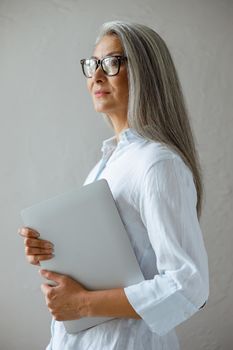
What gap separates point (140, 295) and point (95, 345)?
0.55ft

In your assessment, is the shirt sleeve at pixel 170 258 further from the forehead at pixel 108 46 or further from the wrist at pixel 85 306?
the forehead at pixel 108 46

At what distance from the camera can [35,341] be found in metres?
2.09

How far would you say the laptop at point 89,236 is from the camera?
39.4 inches

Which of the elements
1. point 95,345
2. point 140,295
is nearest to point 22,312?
point 95,345

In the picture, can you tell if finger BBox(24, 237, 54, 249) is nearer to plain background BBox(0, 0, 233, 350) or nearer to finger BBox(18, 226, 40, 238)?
finger BBox(18, 226, 40, 238)

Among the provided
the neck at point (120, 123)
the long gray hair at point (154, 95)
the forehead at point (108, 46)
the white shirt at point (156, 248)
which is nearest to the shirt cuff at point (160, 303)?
the white shirt at point (156, 248)

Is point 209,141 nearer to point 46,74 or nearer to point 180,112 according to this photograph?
point 46,74

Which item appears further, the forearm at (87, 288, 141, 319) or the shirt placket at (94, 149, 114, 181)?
A: the shirt placket at (94, 149, 114, 181)

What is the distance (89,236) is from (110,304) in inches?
5.4

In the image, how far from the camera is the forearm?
95 cm

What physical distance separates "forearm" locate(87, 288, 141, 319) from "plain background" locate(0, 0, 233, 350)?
1.05 m

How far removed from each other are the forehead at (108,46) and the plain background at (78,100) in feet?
2.72

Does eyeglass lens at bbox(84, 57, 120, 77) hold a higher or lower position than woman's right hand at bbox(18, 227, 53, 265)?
higher

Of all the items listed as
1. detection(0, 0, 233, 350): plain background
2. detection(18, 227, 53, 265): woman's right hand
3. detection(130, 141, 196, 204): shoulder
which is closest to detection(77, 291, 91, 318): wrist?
detection(18, 227, 53, 265): woman's right hand
